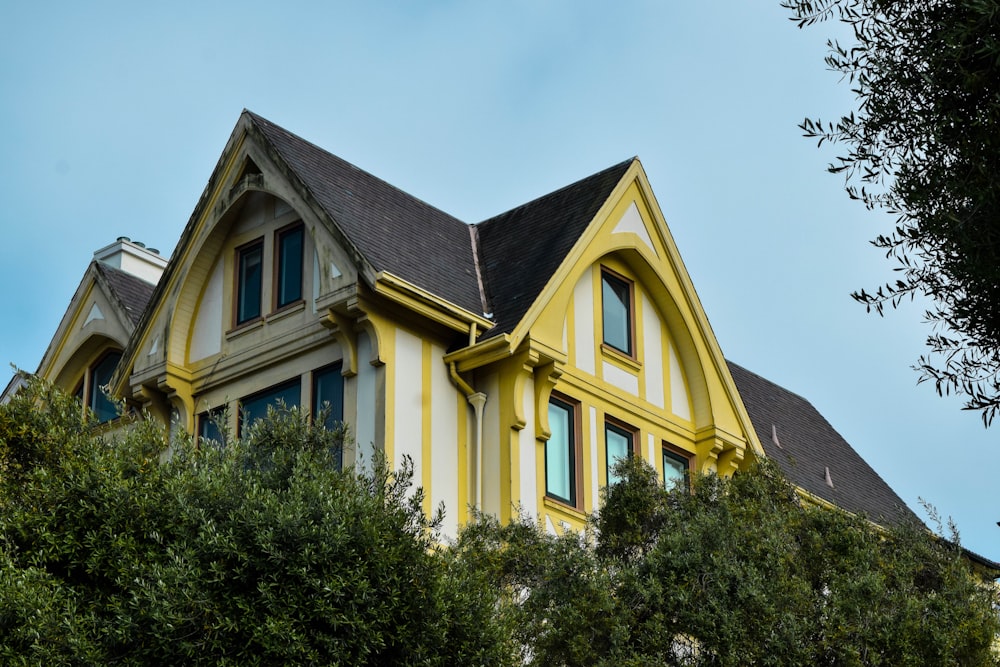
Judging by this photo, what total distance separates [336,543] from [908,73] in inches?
271

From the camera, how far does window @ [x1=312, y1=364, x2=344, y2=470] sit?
22906mm

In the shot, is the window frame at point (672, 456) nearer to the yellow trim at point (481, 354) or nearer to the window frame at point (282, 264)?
the yellow trim at point (481, 354)

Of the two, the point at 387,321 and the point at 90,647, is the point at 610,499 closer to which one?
the point at 387,321

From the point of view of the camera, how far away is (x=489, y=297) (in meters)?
24.9

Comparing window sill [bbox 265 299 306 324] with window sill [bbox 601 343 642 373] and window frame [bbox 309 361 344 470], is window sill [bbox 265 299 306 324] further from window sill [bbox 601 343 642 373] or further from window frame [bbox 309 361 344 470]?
window sill [bbox 601 343 642 373]

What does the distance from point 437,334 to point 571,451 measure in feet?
9.45

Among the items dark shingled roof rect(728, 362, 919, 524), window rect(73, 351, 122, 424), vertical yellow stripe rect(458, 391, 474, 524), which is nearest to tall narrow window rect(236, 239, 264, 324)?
vertical yellow stripe rect(458, 391, 474, 524)

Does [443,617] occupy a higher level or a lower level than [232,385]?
lower

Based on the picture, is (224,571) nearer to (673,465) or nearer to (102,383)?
(673,465)

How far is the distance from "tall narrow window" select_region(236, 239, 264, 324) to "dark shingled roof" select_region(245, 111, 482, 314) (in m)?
1.62

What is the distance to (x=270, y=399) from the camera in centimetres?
2400

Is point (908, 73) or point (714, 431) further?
point (714, 431)

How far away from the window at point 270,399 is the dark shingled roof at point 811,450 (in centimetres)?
1143

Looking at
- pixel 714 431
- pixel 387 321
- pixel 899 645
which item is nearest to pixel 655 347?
pixel 714 431
